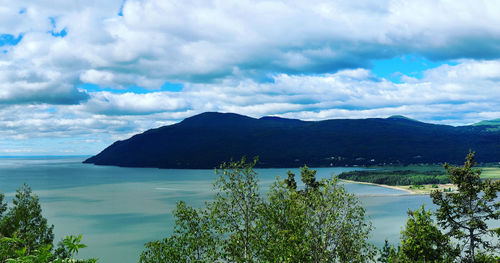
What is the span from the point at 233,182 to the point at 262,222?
2.32 meters

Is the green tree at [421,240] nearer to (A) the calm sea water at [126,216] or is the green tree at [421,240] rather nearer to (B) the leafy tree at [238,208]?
(B) the leafy tree at [238,208]

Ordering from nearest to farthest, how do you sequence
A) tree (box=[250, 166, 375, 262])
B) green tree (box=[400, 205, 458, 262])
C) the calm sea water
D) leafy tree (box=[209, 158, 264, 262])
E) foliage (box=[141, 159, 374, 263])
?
tree (box=[250, 166, 375, 262]) → foliage (box=[141, 159, 374, 263]) → leafy tree (box=[209, 158, 264, 262]) → green tree (box=[400, 205, 458, 262]) → the calm sea water

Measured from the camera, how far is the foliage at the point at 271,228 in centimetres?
1595

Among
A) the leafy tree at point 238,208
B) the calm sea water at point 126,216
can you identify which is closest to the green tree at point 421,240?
the leafy tree at point 238,208

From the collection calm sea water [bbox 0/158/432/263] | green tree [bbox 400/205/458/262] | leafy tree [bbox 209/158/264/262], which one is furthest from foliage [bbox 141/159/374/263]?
calm sea water [bbox 0/158/432/263]

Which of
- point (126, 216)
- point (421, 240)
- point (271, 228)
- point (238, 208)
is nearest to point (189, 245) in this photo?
point (238, 208)

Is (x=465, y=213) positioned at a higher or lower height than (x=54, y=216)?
higher

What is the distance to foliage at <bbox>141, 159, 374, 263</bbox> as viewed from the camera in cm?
1595

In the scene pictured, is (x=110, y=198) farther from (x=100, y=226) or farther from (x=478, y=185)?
(x=478, y=185)

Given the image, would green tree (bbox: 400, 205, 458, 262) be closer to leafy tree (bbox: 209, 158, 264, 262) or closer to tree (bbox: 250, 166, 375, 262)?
tree (bbox: 250, 166, 375, 262)

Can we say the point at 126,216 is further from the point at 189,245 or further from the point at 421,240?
the point at 189,245

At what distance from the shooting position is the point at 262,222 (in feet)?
56.0

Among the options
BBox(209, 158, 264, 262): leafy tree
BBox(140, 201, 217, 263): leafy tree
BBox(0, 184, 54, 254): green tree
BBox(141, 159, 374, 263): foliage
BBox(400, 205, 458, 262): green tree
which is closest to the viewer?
BBox(141, 159, 374, 263): foliage

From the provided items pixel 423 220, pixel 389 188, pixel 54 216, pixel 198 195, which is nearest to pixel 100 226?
pixel 54 216
